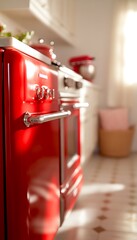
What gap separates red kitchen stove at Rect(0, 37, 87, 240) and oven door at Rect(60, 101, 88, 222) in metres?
0.13

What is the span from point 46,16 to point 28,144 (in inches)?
75.6

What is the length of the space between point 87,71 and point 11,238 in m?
2.70

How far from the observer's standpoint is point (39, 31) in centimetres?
318

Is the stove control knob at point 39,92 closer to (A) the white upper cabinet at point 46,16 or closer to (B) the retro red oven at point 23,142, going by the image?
(B) the retro red oven at point 23,142

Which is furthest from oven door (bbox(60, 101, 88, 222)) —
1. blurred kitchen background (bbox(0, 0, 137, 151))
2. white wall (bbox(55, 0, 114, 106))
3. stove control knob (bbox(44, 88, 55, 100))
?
white wall (bbox(55, 0, 114, 106))

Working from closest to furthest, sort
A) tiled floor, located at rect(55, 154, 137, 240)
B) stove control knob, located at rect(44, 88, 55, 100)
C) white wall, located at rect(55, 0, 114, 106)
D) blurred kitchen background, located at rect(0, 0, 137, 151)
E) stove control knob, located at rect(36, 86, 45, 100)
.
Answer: stove control knob, located at rect(36, 86, 45, 100) → stove control knob, located at rect(44, 88, 55, 100) → tiled floor, located at rect(55, 154, 137, 240) → blurred kitchen background, located at rect(0, 0, 137, 151) → white wall, located at rect(55, 0, 114, 106)

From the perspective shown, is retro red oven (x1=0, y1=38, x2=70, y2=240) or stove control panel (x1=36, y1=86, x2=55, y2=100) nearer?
retro red oven (x1=0, y1=38, x2=70, y2=240)

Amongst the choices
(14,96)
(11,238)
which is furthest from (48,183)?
(14,96)

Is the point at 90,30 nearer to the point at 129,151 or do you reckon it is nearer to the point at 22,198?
the point at 129,151

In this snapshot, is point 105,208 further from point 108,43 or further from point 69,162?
point 108,43

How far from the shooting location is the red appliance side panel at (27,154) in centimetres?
94

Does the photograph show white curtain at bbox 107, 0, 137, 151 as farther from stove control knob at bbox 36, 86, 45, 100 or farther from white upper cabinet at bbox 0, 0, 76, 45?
stove control knob at bbox 36, 86, 45, 100

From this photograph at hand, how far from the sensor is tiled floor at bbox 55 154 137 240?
1.74 metres

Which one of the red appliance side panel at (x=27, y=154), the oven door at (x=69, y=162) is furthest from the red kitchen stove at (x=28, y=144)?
the oven door at (x=69, y=162)
